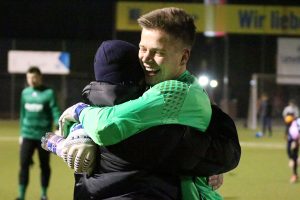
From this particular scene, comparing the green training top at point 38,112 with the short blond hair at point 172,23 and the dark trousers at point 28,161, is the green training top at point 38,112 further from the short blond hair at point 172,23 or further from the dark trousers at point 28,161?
the short blond hair at point 172,23

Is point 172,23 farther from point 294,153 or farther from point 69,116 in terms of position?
point 294,153

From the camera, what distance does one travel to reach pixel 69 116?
208 centimetres

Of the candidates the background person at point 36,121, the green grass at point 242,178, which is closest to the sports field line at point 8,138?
the green grass at point 242,178

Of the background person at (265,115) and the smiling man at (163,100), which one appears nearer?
the smiling man at (163,100)

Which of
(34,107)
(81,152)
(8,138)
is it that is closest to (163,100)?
(81,152)

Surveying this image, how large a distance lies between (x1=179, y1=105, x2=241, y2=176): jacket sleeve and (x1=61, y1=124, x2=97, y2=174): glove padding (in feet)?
0.96

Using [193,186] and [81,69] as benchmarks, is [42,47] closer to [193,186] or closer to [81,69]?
[81,69]

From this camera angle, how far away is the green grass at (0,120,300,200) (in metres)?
8.47

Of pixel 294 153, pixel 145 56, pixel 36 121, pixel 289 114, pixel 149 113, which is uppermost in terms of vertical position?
pixel 145 56

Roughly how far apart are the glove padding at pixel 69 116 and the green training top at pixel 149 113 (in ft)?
0.43

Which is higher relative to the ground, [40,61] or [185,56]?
[185,56]

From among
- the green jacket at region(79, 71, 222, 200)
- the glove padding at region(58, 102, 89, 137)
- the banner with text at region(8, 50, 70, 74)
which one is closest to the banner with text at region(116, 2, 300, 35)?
the banner with text at region(8, 50, 70, 74)

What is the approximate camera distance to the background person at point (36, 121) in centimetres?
782

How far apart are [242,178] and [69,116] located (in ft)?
28.1
